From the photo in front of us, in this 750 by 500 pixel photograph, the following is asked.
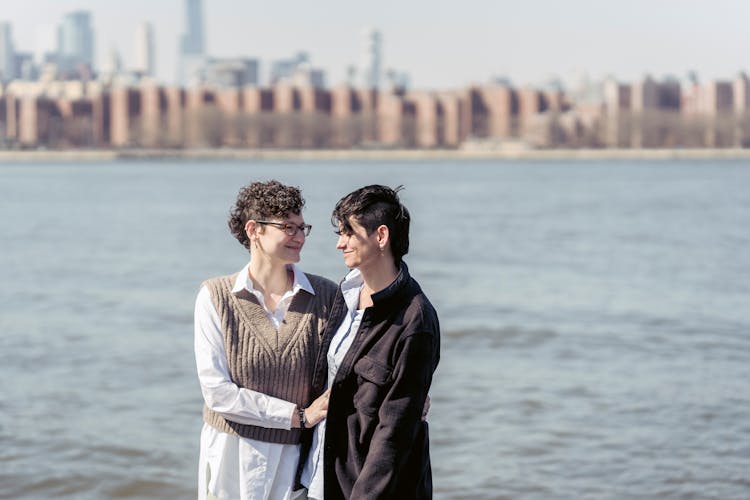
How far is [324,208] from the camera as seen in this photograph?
46.1 m

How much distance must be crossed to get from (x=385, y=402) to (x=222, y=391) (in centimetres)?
44

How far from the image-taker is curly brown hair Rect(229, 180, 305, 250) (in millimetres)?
3072

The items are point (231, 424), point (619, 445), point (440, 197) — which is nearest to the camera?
point (231, 424)

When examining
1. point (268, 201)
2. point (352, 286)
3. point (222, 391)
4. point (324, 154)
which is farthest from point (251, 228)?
point (324, 154)

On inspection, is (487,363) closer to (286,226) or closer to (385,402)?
(286,226)

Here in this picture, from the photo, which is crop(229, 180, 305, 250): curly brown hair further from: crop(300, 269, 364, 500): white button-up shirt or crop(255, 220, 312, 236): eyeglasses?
crop(300, 269, 364, 500): white button-up shirt

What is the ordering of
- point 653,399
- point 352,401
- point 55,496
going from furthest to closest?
point 653,399 → point 55,496 → point 352,401

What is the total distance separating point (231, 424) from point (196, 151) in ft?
441

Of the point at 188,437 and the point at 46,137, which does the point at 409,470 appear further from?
the point at 46,137

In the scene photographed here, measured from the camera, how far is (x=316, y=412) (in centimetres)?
304

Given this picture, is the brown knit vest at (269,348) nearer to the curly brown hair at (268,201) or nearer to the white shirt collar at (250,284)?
the white shirt collar at (250,284)

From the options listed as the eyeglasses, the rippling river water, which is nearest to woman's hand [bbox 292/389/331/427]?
the eyeglasses

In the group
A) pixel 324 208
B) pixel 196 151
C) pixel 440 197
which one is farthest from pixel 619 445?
pixel 196 151

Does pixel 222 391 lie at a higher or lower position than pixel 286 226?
lower
